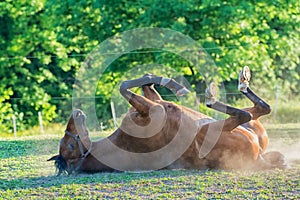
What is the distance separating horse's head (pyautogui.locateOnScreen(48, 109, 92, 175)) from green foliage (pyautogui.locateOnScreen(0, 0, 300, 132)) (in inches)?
400

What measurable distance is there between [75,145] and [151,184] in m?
1.39

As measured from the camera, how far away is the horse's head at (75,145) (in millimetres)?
8070

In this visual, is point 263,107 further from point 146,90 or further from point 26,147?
point 26,147

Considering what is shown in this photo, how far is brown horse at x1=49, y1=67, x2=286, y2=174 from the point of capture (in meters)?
7.92

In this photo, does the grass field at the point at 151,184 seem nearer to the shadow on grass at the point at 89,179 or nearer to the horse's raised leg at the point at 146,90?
the shadow on grass at the point at 89,179

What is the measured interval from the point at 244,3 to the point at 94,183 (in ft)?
43.9

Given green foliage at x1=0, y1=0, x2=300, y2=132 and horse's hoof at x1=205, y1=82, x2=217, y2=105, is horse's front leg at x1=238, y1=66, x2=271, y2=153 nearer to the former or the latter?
horse's hoof at x1=205, y1=82, x2=217, y2=105

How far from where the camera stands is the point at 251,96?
8.36 metres

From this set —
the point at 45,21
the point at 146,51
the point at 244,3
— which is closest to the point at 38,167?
the point at 146,51

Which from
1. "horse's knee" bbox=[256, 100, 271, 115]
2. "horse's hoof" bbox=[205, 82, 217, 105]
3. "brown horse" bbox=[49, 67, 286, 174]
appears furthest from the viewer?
"horse's knee" bbox=[256, 100, 271, 115]

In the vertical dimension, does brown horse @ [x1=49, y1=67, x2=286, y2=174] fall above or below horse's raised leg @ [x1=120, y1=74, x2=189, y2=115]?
below

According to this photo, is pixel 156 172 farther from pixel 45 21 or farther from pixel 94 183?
pixel 45 21

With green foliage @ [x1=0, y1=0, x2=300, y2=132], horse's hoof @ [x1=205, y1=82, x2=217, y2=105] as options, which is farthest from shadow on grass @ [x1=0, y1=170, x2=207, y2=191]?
green foliage @ [x1=0, y1=0, x2=300, y2=132]

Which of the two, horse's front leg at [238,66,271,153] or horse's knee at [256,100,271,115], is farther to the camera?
horse's knee at [256,100,271,115]
